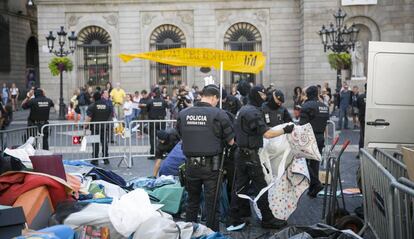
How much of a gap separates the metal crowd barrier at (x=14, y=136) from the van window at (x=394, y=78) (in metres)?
6.99

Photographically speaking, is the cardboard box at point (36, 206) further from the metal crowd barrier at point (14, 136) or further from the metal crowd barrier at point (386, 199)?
the metal crowd barrier at point (14, 136)

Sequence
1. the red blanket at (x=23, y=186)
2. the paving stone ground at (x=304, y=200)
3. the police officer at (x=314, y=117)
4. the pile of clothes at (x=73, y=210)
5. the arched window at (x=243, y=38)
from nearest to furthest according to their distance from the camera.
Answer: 1. the pile of clothes at (x=73, y=210)
2. the red blanket at (x=23, y=186)
3. the paving stone ground at (x=304, y=200)
4. the police officer at (x=314, y=117)
5. the arched window at (x=243, y=38)

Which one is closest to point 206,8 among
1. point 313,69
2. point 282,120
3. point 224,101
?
point 313,69

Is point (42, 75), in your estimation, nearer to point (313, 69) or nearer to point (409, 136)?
point (313, 69)

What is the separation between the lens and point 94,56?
33.3 meters

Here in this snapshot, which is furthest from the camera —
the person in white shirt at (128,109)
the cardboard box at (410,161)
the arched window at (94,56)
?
the arched window at (94,56)

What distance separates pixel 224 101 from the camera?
11.9m

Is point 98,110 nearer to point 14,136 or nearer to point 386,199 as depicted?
point 14,136

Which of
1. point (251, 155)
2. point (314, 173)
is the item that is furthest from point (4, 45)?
point (251, 155)

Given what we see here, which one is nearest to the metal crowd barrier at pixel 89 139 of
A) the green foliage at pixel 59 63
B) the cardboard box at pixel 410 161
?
the cardboard box at pixel 410 161

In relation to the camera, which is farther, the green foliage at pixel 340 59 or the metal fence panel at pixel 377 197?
the green foliage at pixel 340 59

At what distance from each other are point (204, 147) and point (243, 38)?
26.6m

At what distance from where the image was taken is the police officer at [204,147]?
6.62 metres

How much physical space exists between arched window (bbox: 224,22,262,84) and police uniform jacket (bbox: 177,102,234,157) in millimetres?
Answer: 25870
